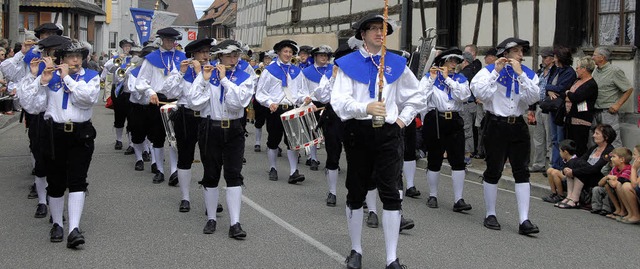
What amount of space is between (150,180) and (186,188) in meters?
2.40

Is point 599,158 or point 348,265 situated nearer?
point 348,265

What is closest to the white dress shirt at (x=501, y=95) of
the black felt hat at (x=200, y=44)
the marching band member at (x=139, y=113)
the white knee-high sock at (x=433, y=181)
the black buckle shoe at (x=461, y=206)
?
the black buckle shoe at (x=461, y=206)

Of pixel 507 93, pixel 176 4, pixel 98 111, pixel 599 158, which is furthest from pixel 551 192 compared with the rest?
pixel 176 4

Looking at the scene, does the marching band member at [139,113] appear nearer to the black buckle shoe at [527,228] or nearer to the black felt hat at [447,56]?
the black felt hat at [447,56]

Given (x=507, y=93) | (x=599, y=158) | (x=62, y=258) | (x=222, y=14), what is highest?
(x=222, y=14)

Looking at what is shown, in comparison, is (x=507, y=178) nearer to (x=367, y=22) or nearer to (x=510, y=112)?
(x=510, y=112)

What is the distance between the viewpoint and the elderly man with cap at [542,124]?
13195 mm

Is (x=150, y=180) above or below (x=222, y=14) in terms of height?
below

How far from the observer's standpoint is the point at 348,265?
684 centimetres

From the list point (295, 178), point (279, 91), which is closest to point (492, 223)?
point (295, 178)

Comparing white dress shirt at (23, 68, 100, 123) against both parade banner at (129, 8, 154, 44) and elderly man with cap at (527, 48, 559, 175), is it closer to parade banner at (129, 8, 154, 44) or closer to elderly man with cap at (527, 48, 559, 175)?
elderly man with cap at (527, 48, 559, 175)

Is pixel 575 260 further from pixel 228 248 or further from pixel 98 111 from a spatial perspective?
pixel 98 111

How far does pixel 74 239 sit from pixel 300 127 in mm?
4564

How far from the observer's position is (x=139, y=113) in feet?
39.8
